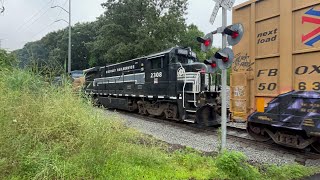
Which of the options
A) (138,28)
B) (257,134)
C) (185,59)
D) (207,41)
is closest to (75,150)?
(207,41)

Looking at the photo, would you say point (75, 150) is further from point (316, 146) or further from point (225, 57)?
point (316, 146)

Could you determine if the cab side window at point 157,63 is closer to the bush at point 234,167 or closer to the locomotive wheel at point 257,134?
the locomotive wheel at point 257,134

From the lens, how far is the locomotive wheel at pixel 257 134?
8500mm

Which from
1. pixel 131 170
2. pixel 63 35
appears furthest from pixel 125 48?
pixel 131 170

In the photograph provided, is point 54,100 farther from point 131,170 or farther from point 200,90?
point 200,90

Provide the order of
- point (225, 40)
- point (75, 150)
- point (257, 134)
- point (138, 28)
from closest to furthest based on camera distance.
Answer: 1. point (75, 150)
2. point (225, 40)
3. point (257, 134)
4. point (138, 28)

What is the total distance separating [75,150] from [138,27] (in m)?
30.7

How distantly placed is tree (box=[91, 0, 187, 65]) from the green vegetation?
27932mm

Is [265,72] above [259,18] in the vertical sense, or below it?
below

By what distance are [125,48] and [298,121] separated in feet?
94.0

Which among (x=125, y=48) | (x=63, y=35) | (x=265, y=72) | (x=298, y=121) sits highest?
(x=63, y=35)

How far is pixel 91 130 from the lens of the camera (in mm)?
4867

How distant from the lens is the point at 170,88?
43.6 feet

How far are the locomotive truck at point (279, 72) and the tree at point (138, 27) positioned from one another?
2544cm
